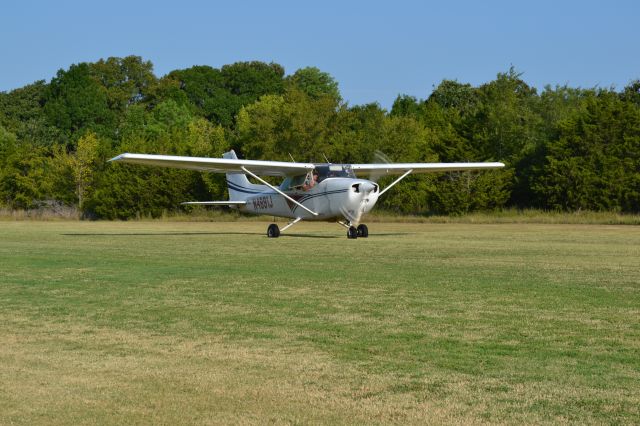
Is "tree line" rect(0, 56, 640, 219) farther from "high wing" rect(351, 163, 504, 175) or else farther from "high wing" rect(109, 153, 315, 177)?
"high wing" rect(109, 153, 315, 177)

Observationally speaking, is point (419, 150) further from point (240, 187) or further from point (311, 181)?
point (311, 181)

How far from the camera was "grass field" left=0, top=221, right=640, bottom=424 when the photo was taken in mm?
5109

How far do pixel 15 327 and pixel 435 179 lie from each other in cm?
3865

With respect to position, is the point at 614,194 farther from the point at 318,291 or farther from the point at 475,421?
the point at 475,421

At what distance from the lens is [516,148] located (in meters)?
47.1

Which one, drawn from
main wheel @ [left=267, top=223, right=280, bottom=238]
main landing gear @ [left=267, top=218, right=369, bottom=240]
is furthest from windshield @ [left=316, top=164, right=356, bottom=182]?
main wheel @ [left=267, top=223, right=280, bottom=238]

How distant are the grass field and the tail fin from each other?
17.0 m

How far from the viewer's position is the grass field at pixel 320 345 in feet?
16.8

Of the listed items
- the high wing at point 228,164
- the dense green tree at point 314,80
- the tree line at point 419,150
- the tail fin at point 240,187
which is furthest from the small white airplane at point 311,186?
the dense green tree at point 314,80

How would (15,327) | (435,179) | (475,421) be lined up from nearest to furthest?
(475,421) < (15,327) < (435,179)

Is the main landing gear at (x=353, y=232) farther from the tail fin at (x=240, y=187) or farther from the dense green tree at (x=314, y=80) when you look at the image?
the dense green tree at (x=314, y=80)

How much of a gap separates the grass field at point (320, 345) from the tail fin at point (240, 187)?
55.6 feet

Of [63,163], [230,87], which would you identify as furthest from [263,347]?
[230,87]

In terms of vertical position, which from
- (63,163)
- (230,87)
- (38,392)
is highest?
(230,87)
